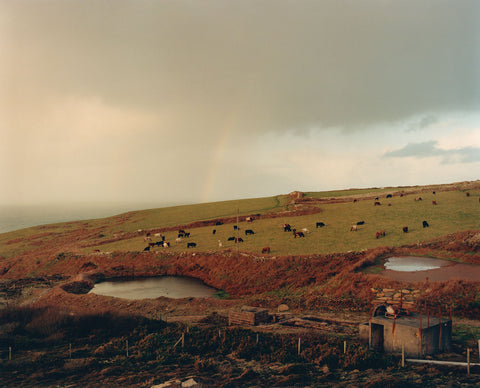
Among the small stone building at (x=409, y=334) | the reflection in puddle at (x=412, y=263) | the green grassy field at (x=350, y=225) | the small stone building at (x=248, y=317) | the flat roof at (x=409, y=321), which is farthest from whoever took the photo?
the green grassy field at (x=350, y=225)

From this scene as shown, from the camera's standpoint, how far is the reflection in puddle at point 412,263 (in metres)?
34.5

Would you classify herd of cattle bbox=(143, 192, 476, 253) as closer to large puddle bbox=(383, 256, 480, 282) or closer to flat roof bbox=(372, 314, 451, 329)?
large puddle bbox=(383, 256, 480, 282)

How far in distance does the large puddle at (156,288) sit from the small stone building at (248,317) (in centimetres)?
1416

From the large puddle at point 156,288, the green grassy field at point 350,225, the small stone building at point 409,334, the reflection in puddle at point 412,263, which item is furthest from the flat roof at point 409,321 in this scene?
the large puddle at point 156,288

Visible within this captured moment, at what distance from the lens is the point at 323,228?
54969 mm

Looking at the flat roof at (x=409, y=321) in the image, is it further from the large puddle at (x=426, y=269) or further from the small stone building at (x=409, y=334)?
the large puddle at (x=426, y=269)

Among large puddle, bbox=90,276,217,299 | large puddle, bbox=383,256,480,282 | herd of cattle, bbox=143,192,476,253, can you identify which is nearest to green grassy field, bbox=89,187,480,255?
herd of cattle, bbox=143,192,476,253

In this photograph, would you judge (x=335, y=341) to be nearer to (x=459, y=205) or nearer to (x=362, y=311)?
(x=362, y=311)

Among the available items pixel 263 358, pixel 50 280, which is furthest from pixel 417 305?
pixel 50 280

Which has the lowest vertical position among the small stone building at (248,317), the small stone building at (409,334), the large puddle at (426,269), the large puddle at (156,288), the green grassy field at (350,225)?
the large puddle at (156,288)

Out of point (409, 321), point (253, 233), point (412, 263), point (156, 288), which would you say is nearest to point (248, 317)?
point (409, 321)

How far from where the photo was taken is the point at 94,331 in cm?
2539

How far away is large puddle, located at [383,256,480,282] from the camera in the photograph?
31.5 meters

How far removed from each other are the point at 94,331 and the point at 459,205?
188 ft
